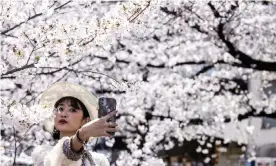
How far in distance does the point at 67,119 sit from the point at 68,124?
3 cm

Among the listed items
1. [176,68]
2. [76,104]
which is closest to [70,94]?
[76,104]

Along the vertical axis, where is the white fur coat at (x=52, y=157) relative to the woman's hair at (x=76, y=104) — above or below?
below

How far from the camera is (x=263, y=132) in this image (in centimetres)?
1880

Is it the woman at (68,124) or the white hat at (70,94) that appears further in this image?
the white hat at (70,94)

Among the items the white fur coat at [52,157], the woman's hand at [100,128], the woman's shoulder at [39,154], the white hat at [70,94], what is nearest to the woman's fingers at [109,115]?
the woman's hand at [100,128]

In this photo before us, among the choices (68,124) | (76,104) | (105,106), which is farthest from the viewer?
(76,104)

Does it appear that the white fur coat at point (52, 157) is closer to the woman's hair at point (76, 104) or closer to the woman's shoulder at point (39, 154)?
the woman's shoulder at point (39, 154)

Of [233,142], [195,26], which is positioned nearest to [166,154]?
[233,142]

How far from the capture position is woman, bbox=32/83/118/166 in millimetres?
2893

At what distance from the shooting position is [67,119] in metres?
3.36

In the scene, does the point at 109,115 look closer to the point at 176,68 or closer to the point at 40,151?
the point at 40,151

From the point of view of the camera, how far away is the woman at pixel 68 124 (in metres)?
2.89

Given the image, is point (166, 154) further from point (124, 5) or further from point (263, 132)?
point (124, 5)

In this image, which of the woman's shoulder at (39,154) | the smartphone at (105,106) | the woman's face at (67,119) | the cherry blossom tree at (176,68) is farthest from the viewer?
the cherry blossom tree at (176,68)
